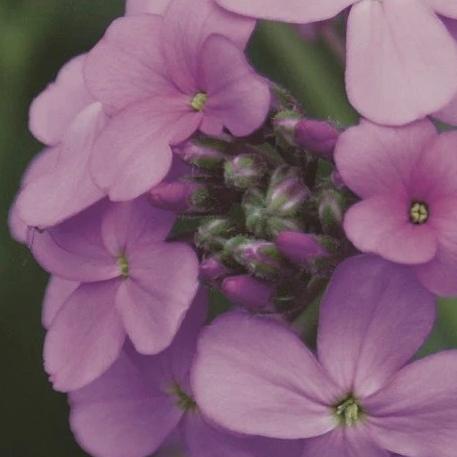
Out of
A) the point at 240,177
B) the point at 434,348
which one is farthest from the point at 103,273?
the point at 434,348

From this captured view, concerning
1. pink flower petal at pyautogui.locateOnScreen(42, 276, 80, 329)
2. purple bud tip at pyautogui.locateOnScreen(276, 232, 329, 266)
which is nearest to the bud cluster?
purple bud tip at pyautogui.locateOnScreen(276, 232, 329, 266)

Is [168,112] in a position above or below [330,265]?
above

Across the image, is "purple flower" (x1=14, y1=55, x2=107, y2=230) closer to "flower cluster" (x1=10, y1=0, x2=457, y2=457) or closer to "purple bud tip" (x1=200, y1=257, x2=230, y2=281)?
"flower cluster" (x1=10, y1=0, x2=457, y2=457)

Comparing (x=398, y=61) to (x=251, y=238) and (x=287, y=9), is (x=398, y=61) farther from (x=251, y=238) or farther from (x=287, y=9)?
(x=251, y=238)

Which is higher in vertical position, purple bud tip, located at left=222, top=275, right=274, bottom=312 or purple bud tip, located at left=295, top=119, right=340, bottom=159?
purple bud tip, located at left=295, top=119, right=340, bottom=159

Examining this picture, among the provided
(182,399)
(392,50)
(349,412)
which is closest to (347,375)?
(349,412)

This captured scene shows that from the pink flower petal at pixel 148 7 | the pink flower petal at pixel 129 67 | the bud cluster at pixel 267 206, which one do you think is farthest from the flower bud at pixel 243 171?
the pink flower petal at pixel 148 7

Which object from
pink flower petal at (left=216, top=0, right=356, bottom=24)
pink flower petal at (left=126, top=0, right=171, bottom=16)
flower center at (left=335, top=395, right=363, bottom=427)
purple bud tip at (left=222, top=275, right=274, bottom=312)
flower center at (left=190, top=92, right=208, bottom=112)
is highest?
pink flower petal at (left=216, top=0, right=356, bottom=24)

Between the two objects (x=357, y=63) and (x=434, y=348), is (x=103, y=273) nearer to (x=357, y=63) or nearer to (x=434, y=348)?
(x=357, y=63)
